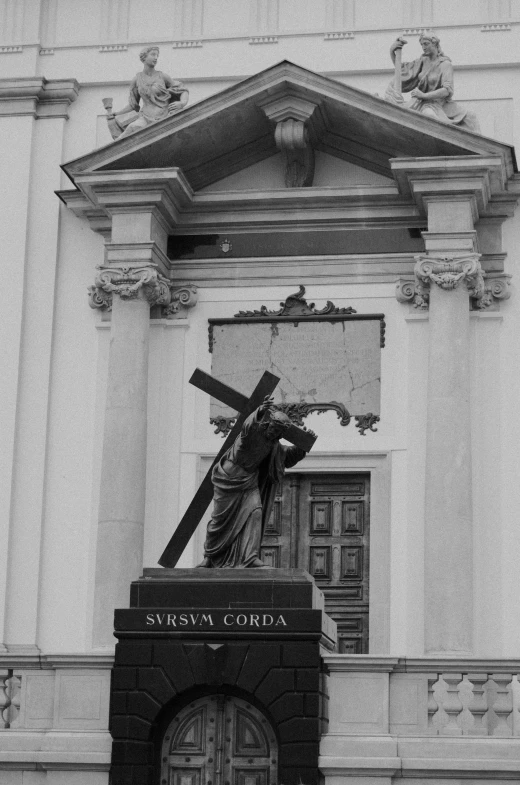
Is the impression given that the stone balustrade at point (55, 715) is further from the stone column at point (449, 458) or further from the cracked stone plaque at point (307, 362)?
the cracked stone plaque at point (307, 362)

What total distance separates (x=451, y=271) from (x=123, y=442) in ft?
13.6

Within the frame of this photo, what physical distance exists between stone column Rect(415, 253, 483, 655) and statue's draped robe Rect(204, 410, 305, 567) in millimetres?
3325

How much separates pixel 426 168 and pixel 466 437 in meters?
3.06

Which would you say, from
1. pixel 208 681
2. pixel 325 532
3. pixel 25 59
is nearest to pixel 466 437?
pixel 325 532

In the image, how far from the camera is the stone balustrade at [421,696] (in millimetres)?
15312

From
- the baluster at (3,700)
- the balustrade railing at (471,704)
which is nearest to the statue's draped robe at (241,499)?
the balustrade railing at (471,704)

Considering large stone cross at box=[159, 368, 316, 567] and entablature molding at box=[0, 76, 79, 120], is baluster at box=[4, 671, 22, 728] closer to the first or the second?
large stone cross at box=[159, 368, 316, 567]

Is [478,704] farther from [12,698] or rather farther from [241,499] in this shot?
[12,698]

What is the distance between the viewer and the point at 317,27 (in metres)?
21.6

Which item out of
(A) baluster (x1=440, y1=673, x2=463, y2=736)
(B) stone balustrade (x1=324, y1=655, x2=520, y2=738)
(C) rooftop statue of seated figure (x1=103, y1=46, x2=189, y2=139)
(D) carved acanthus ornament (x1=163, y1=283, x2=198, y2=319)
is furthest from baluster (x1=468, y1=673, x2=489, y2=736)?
(C) rooftop statue of seated figure (x1=103, y1=46, x2=189, y2=139)

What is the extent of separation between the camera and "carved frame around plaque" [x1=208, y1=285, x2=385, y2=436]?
20109mm

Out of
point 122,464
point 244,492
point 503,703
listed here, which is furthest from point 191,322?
point 503,703

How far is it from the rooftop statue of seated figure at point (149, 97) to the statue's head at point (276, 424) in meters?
5.93

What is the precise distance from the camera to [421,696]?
15375 millimetres
